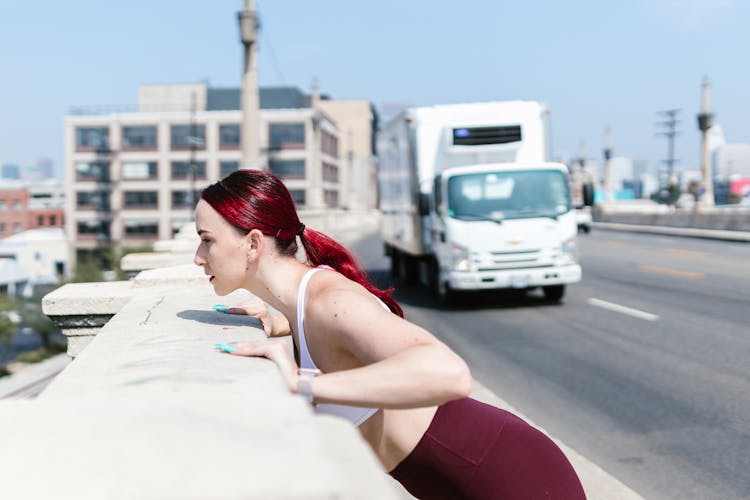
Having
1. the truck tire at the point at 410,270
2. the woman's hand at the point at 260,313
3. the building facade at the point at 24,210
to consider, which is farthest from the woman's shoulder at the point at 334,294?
the building facade at the point at 24,210

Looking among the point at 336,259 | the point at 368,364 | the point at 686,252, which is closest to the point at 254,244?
the point at 336,259

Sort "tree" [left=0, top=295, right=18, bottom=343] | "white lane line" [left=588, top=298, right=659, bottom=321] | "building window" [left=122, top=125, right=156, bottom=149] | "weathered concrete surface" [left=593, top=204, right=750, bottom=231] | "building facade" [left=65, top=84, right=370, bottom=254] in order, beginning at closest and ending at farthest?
"white lane line" [left=588, top=298, right=659, bottom=321]
"weathered concrete surface" [left=593, top=204, right=750, bottom=231]
"tree" [left=0, top=295, right=18, bottom=343]
"building facade" [left=65, top=84, right=370, bottom=254]
"building window" [left=122, top=125, right=156, bottom=149]

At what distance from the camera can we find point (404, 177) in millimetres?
17641

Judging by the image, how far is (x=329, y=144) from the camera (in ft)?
359

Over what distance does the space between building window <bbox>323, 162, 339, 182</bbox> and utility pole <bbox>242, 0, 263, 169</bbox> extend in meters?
86.9

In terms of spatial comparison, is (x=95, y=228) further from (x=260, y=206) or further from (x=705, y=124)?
(x=260, y=206)

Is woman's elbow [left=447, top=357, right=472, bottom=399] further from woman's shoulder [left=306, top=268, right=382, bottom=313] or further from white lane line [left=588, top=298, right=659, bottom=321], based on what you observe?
white lane line [left=588, top=298, right=659, bottom=321]

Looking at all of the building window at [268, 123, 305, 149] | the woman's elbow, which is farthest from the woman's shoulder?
the building window at [268, 123, 305, 149]

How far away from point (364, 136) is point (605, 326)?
135 meters

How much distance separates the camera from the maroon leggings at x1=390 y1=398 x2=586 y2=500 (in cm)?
229

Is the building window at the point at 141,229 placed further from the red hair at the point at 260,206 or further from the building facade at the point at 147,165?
the red hair at the point at 260,206

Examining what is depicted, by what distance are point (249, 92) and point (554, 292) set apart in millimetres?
7301

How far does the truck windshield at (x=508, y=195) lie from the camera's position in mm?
15109

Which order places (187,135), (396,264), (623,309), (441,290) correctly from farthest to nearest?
(187,135) < (396,264) < (441,290) < (623,309)
